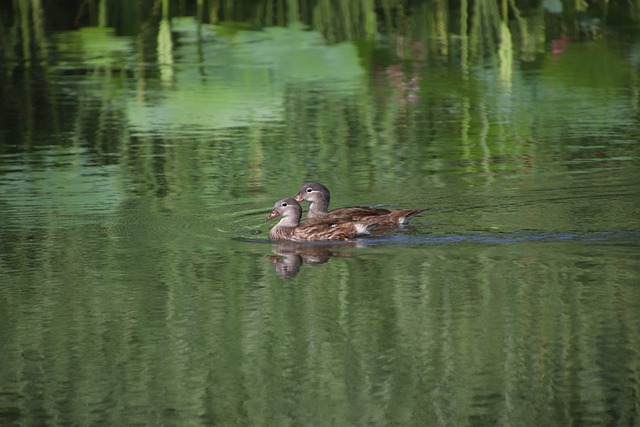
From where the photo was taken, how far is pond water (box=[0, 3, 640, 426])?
543 cm

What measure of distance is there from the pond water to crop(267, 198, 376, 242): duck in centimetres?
13

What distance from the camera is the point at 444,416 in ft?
16.6

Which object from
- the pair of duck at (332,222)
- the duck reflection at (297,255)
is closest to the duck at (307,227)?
the pair of duck at (332,222)

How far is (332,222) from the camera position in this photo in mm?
8594

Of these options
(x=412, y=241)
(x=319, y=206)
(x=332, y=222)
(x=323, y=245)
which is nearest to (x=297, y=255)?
(x=323, y=245)

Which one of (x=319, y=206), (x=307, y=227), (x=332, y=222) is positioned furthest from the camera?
(x=319, y=206)

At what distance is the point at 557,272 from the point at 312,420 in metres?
2.47

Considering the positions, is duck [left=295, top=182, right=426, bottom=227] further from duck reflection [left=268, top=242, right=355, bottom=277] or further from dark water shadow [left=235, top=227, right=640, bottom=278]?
duck reflection [left=268, top=242, right=355, bottom=277]

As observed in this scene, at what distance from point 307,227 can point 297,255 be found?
0.63m

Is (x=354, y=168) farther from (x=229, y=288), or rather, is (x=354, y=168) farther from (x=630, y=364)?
(x=630, y=364)

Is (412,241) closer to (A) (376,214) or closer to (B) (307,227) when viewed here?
(A) (376,214)

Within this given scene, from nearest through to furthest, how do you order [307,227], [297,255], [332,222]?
[297,255], [332,222], [307,227]

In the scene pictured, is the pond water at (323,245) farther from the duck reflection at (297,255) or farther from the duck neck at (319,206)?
the duck neck at (319,206)

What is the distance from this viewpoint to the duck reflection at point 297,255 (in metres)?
7.70
